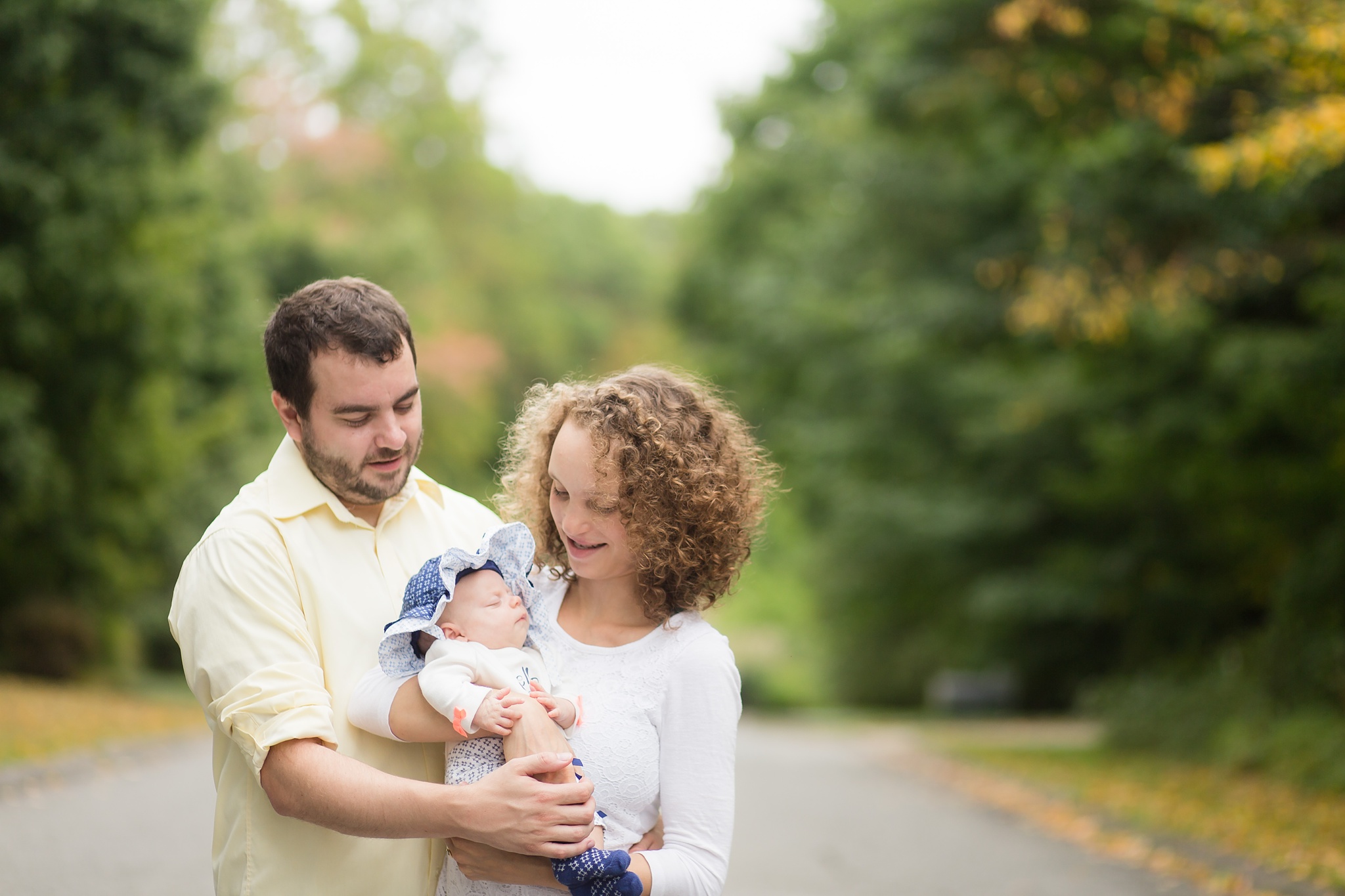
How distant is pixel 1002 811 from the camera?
474 inches

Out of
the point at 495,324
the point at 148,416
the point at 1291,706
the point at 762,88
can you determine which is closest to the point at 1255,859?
the point at 1291,706

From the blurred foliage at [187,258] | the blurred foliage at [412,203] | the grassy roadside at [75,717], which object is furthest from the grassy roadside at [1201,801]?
the blurred foliage at [412,203]

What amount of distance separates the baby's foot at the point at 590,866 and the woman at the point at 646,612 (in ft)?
0.20

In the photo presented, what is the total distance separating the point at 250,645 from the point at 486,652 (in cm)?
45

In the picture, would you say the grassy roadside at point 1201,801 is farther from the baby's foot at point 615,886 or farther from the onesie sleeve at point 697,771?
the baby's foot at point 615,886

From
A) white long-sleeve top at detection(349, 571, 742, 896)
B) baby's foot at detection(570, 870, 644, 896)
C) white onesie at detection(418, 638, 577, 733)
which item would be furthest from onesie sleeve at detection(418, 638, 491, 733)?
baby's foot at detection(570, 870, 644, 896)

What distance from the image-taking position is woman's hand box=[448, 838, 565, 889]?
248 centimetres

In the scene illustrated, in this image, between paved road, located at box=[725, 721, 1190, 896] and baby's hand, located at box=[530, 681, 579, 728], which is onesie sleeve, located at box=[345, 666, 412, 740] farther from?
paved road, located at box=[725, 721, 1190, 896]

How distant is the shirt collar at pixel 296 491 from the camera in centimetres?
267

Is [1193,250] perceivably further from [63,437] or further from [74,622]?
[74,622]

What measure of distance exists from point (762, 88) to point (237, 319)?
54.5 feet

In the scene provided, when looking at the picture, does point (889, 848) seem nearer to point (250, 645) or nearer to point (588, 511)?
point (588, 511)

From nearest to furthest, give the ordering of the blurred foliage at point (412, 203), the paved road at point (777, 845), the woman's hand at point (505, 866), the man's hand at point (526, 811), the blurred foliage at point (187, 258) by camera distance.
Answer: the man's hand at point (526, 811), the woman's hand at point (505, 866), the paved road at point (777, 845), the blurred foliage at point (187, 258), the blurred foliage at point (412, 203)

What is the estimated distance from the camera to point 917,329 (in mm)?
15234
